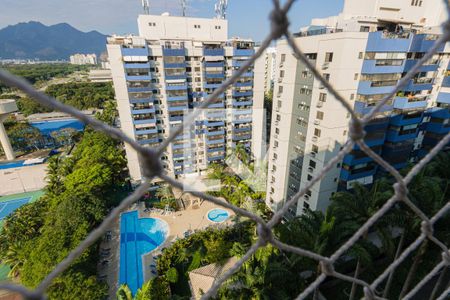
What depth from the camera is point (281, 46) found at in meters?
6.07

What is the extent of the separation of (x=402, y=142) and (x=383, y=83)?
1744 mm

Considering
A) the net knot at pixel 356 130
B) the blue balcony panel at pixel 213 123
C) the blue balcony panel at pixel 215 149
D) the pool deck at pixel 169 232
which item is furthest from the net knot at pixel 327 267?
the blue balcony panel at pixel 215 149

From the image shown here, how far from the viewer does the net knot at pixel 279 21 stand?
506 mm

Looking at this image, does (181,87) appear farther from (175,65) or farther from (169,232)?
(169,232)

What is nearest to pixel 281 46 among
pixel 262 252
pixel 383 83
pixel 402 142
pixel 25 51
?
pixel 383 83

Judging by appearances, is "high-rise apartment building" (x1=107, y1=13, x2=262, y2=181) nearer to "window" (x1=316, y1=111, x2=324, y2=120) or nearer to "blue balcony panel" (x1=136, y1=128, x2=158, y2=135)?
"blue balcony panel" (x1=136, y1=128, x2=158, y2=135)

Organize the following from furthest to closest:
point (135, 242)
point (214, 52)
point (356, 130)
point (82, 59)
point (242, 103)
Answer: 1. point (82, 59)
2. point (242, 103)
3. point (214, 52)
4. point (135, 242)
5. point (356, 130)

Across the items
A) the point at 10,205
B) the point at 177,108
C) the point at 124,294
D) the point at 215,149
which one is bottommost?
the point at 10,205

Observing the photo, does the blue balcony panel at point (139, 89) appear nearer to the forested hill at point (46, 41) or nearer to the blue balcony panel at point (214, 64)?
the blue balcony panel at point (214, 64)

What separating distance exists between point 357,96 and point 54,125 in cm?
1984

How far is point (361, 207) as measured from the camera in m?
3.82

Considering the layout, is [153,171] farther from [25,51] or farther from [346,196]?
[25,51]

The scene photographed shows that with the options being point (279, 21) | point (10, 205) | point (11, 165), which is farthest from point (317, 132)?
point (11, 165)

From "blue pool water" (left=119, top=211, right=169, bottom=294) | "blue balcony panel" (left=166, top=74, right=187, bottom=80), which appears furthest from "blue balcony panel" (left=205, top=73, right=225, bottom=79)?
"blue pool water" (left=119, top=211, right=169, bottom=294)
